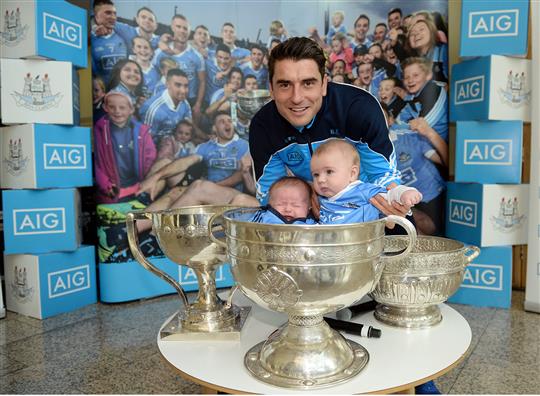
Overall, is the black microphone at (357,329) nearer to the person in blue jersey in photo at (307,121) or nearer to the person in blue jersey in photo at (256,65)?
the person in blue jersey in photo at (307,121)

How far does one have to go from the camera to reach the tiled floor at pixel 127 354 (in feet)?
5.89

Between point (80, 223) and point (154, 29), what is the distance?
127 centimetres

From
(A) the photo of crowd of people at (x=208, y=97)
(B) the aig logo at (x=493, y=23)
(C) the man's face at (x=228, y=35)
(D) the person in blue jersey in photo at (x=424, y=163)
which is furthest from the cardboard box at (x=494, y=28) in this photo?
(C) the man's face at (x=228, y=35)

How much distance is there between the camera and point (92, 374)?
1.90 meters

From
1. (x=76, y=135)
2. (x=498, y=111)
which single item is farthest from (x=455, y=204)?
(x=76, y=135)

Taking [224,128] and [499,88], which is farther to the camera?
[224,128]

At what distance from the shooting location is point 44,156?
251 cm

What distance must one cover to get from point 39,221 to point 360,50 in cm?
217

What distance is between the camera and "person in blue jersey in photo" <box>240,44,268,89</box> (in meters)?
2.97

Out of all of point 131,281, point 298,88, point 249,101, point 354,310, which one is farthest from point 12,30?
point 354,310

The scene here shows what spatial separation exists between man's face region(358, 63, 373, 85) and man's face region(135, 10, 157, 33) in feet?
4.25

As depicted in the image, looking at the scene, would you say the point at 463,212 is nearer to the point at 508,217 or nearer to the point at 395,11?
the point at 508,217

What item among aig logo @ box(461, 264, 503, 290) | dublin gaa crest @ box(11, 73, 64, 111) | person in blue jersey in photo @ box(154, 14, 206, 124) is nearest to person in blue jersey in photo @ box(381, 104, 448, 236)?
aig logo @ box(461, 264, 503, 290)

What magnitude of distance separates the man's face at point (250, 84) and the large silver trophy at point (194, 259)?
6.62ft
